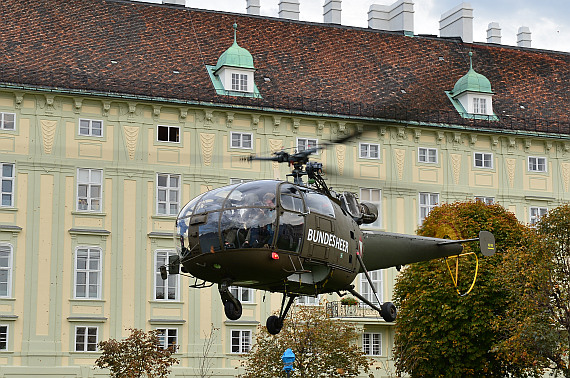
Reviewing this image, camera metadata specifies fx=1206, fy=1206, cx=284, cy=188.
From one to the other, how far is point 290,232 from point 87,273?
99.5 feet

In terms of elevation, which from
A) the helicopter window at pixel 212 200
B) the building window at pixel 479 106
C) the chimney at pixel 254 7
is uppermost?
the chimney at pixel 254 7

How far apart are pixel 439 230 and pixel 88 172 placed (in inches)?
677

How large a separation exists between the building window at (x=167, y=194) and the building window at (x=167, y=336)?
5757mm

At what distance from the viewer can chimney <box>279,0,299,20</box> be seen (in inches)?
2827

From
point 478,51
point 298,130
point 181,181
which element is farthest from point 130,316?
point 478,51

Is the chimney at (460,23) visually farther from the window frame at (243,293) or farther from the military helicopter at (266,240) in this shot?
the military helicopter at (266,240)

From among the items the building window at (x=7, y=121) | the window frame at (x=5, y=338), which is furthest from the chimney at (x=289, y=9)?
the window frame at (x=5, y=338)

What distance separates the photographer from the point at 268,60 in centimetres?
6569

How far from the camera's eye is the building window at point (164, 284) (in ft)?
192

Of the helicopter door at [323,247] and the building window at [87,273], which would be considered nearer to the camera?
the helicopter door at [323,247]

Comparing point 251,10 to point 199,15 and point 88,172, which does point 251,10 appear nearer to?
point 199,15

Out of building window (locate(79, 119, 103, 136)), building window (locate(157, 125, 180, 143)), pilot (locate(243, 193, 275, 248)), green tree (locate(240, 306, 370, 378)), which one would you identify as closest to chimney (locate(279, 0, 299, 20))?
building window (locate(157, 125, 180, 143))

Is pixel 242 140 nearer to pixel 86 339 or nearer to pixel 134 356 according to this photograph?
pixel 86 339

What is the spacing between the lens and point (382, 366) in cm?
6150
